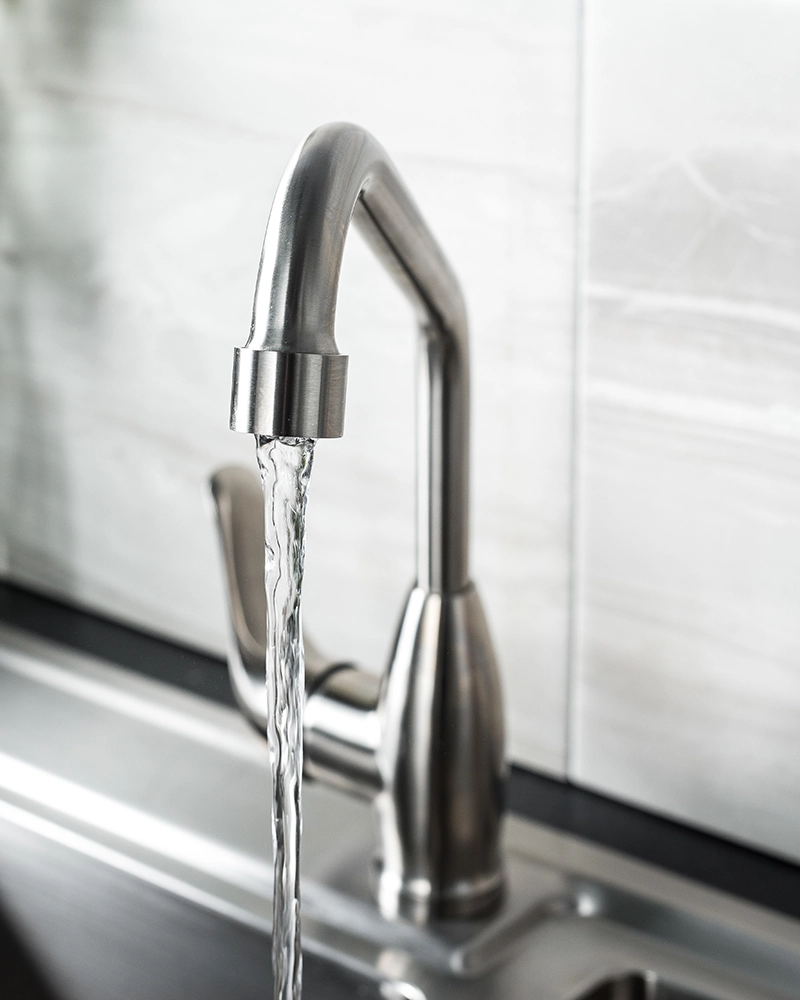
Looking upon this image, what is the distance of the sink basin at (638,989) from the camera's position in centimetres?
60

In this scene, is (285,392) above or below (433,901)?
above

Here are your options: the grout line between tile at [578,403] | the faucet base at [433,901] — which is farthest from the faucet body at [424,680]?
the grout line between tile at [578,403]

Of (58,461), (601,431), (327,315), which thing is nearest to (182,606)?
(58,461)

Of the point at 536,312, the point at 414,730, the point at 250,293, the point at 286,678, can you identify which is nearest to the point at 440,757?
the point at 414,730

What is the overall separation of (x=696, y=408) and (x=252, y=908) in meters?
0.33

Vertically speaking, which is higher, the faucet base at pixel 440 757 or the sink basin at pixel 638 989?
the faucet base at pixel 440 757

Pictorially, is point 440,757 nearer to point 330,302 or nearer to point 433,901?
point 433,901

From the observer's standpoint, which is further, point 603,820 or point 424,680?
point 603,820

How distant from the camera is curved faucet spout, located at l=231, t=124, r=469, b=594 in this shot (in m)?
0.39

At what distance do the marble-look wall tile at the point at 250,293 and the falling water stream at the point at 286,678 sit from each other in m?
0.23

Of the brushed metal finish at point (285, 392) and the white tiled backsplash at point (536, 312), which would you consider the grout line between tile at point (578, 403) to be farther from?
the brushed metal finish at point (285, 392)

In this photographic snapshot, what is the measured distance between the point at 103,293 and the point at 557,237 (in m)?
0.38

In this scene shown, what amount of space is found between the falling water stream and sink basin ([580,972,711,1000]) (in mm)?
160

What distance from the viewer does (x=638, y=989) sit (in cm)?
61
